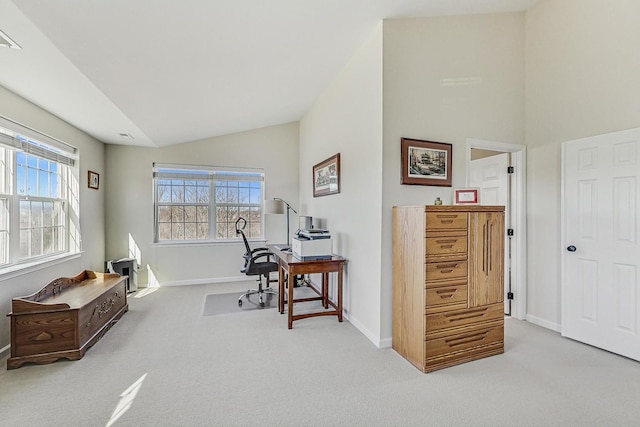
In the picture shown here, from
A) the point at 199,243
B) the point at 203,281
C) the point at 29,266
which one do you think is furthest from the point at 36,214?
the point at 203,281

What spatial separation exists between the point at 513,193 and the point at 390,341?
2.25 m

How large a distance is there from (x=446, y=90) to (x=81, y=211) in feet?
15.3

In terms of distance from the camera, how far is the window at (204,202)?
16.3 feet

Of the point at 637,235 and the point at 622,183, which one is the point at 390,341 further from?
the point at 622,183

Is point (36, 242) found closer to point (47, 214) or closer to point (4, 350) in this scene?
point (47, 214)

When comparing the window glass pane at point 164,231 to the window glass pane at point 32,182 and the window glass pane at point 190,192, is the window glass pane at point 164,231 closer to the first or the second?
the window glass pane at point 190,192

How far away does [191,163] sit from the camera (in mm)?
5012

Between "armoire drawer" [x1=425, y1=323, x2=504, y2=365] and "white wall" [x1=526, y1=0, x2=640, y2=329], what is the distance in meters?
1.09

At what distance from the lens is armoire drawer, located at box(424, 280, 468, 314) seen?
234 cm

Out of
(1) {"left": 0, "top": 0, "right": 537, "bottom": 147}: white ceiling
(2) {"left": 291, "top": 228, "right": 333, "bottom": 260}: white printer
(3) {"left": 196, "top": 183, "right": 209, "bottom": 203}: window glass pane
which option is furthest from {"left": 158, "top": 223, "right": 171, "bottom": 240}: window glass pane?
(2) {"left": 291, "top": 228, "right": 333, "bottom": 260}: white printer

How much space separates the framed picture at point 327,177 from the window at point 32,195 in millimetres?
3157

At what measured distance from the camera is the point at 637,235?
2486 mm

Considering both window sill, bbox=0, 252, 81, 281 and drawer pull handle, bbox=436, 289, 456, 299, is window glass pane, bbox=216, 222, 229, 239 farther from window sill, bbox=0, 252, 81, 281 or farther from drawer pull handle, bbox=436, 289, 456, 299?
drawer pull handle, bbox=436, 289, 456, 299

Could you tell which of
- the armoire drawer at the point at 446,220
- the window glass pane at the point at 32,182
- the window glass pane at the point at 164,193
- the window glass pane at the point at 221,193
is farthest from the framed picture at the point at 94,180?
the armoire drawer at the point at 446,220
